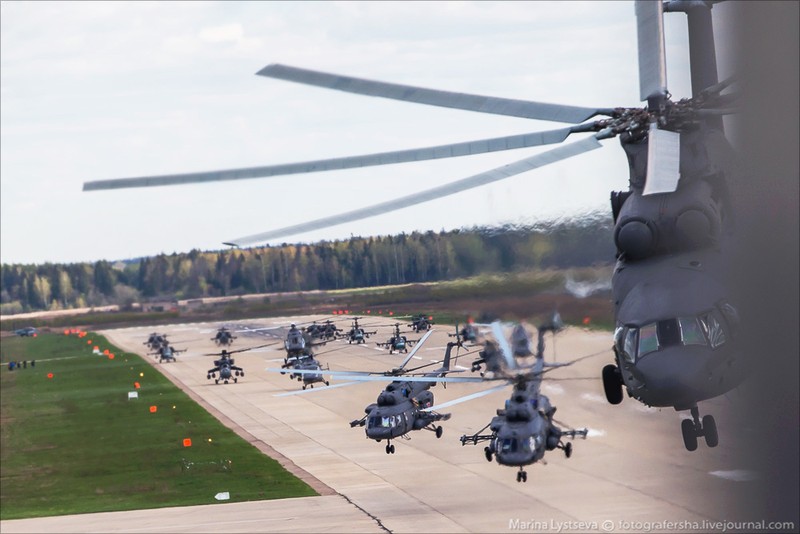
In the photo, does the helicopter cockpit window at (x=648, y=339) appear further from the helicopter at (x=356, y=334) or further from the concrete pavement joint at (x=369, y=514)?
the concrete pavement joint at (x=369, y=514)

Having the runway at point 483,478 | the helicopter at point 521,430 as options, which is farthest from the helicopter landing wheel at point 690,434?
the helicopter at point 521,430

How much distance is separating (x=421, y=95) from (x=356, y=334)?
31.1 m

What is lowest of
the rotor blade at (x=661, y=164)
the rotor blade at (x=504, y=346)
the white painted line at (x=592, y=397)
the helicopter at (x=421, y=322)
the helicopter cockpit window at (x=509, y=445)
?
the white painted line at (x=592, y=397)

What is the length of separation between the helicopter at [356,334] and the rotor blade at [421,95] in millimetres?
27034

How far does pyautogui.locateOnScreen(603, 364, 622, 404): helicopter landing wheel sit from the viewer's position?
94.8ft

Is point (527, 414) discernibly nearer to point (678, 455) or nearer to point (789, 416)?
point (678, 455)

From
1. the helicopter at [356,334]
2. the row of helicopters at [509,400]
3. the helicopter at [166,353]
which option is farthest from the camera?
the helicopter at [166,353]

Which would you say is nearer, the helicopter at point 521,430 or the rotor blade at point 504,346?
the rotor blade at point 504,346

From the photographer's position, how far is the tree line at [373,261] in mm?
34406

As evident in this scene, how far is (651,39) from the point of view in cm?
1989

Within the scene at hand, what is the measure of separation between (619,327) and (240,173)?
997 cm

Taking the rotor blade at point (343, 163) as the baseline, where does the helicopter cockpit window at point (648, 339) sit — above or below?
below

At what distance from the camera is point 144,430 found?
8825cm

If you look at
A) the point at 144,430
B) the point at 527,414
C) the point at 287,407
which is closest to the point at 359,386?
the point at 287,407
